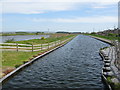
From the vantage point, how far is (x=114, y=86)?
8.62 metres

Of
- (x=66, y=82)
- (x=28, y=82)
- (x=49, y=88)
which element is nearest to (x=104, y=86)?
(x=66, y=82)

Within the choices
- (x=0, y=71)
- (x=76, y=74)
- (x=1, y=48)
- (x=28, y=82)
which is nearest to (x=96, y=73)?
(x=76, y=74)

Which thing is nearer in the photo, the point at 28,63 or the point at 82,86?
the point at 82,86

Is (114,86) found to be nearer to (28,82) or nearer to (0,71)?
(28,82)

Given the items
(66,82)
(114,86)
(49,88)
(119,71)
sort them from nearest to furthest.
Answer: (114,86)
(49,88)
(66,82)
(119,71)

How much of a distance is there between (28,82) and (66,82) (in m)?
2.25

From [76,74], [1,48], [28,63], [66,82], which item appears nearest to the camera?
[66,82]

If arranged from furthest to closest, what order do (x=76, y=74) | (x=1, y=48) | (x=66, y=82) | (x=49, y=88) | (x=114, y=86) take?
(x=1, y=48) → (x=76, y=74) → (x=66, y=82) → (x=49, y=88) → (x=114, y=86)

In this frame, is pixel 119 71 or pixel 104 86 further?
pixel 119 71

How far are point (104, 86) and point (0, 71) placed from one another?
666 centimetres

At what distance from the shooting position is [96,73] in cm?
1314

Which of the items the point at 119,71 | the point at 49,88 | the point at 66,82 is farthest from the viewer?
the point at 119,71

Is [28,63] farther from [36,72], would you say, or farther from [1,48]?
[1,48]

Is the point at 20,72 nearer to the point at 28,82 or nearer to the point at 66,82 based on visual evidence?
the point at 28,82
